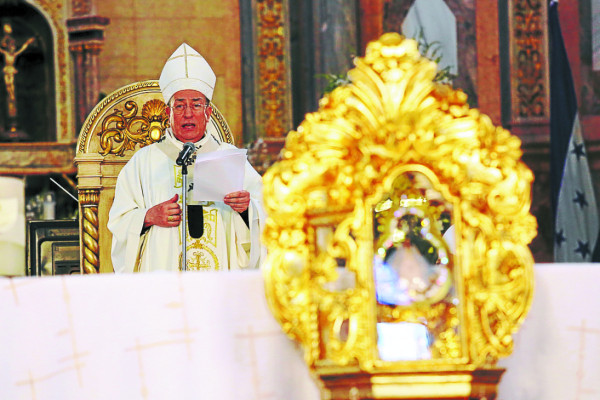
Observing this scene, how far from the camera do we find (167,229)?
4348 mm

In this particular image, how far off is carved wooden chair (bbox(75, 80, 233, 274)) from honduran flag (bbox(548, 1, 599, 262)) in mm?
2737

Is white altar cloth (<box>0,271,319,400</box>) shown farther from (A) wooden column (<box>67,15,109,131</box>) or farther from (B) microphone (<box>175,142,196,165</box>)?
(A) wooden column (<box>67,15,109,131</box>)

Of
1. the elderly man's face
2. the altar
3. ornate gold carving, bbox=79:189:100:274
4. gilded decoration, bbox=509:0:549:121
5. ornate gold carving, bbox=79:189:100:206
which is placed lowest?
the altar

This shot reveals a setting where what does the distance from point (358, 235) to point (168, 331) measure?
360mm

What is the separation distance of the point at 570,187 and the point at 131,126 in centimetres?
303

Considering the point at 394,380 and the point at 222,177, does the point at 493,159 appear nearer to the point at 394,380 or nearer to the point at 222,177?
the point at 394,380

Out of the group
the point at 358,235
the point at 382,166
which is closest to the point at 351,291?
the point at 358,235

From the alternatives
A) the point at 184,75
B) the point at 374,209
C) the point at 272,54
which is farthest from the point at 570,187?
the point at 374,209

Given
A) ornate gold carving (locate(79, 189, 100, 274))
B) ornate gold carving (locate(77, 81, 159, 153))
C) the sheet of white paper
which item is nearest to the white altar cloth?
the sheet of white paper

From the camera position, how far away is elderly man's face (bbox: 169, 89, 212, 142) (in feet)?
14.7

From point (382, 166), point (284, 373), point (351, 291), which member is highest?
point (382, 166)

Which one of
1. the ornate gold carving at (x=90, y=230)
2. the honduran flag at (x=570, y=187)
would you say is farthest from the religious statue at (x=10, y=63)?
the honduran flag at (x=570, y=187)

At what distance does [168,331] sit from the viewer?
6.07 ft

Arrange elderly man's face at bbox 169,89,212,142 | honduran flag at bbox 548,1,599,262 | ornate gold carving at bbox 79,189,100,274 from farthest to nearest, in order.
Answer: honduran flag at bbox 548,1,599,262 → ornate gold carving at bbox 79,189,100,274 → elderly man's face at bbox 169,89,212,142
